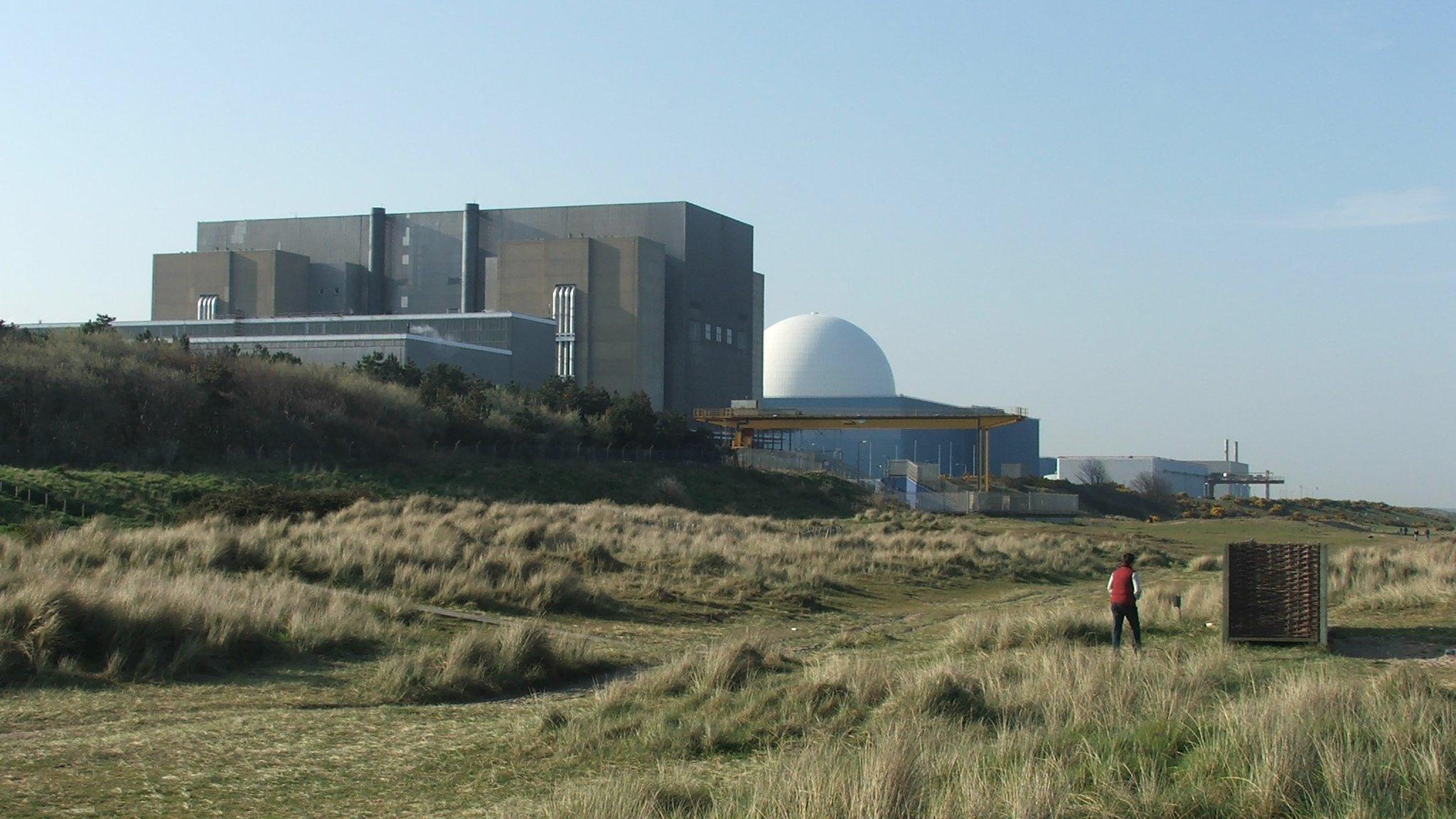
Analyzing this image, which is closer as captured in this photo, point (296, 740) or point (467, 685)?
point (296, 740)

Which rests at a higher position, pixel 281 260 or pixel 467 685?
pixel 281 260

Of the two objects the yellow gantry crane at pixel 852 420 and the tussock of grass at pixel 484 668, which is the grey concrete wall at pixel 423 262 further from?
the tussock of grass at pixel 484 668

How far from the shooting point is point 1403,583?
955 inches

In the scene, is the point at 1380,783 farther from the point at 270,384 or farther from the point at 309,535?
the point at 270,384

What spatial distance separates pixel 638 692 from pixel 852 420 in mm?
73149

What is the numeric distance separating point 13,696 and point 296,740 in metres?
3.29

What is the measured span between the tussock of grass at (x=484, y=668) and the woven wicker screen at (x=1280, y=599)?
26.2 feet

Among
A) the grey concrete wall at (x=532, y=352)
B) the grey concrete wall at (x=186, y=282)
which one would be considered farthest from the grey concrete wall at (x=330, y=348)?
the grey concrete wall at (x=186, y=282)

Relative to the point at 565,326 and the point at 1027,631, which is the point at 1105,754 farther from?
the point at 565,326

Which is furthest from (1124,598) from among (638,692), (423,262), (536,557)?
(423,262)

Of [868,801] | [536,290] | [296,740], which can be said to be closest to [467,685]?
[296,740]

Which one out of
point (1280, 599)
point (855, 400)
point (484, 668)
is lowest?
point (484, 668)

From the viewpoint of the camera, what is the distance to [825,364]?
131500 millimetres

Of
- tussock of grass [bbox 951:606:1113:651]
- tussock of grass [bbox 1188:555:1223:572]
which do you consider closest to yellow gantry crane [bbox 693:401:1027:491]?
tussock of grass [bbox 1188:555:1223:572]
